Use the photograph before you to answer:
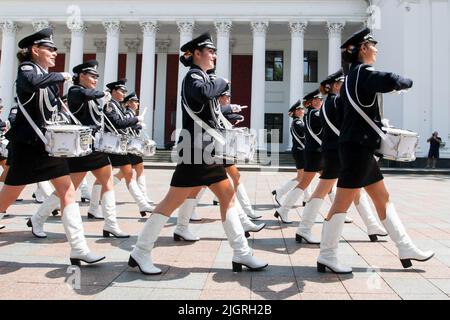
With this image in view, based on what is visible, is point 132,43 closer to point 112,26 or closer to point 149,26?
point 112,26

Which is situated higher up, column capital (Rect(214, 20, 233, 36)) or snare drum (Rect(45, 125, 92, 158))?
column capital (Rect(214, 20, 233, 36))

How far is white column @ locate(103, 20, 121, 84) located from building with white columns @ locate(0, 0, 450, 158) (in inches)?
3.2

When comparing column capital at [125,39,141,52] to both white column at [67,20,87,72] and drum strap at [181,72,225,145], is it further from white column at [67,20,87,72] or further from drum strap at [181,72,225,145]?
drum strap at [181,72,225,145]

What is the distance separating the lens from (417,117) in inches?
989

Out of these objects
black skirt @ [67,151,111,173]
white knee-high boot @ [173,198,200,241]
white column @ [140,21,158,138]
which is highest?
white column @ [140,21,158,138]

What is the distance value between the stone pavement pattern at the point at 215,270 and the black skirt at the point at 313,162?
43.2 inches

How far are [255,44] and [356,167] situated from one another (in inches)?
1115

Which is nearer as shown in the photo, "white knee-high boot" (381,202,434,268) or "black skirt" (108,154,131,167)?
"white knee-high boot" (381,202,434,268)

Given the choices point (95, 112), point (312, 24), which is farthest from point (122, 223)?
point (312, 24)

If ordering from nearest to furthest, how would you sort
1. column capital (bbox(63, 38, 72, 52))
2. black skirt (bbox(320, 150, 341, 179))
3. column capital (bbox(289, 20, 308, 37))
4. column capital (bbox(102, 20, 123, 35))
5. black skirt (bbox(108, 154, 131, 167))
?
black skirt (bbox(320, 150, 341, 179)) < black skirt (bbox(108, 154, 131, 167)) < column capital (bbox(289, 20, 308, 37)) < column capital (bbox(102, 20, 123, 35)) < column capital (bbox(63, 38, 72, 52))

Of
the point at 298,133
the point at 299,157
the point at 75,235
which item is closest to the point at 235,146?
the point at 75,235

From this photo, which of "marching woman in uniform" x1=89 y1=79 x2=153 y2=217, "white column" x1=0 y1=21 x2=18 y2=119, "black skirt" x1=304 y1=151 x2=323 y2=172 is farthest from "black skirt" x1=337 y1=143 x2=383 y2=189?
"white column" x1=0 y1=21 x2=18 y2=119

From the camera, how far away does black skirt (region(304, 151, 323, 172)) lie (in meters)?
6.24

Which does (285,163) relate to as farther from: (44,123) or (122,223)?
(44,123)
